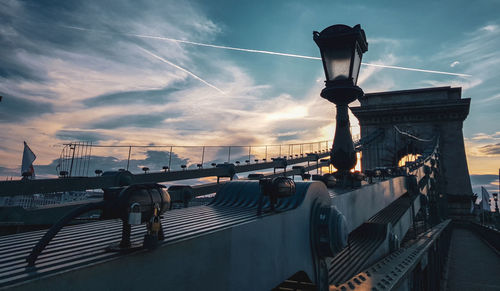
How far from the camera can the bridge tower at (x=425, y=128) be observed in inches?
1419

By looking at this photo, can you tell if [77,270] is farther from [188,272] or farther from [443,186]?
[443,186]

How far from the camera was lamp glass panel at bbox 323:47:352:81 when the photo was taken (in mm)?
7516

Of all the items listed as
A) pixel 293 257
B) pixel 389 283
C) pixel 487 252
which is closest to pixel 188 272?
pixel 293 257

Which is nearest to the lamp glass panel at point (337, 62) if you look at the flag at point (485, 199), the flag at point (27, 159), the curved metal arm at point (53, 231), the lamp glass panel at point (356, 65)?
the lamp glass panel at point (356, 65)

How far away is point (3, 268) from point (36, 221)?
12674 millimetres

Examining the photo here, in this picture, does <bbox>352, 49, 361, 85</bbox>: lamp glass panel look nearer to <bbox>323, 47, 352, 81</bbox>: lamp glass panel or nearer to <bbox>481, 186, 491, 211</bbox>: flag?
<bbox>323, 47, 352, 81</bbox>: lamp glass panel

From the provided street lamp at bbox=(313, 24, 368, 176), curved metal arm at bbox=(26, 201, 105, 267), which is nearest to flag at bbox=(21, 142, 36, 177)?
street lamp at bbox=(313, 24, 368, 176)

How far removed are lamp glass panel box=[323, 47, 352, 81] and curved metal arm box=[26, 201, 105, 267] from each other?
23.1ft

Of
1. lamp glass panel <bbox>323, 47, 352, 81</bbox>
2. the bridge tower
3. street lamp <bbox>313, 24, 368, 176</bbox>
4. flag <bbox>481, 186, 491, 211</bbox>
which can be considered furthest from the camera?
flag <bbox>481, 186, 491, 211</bbox>

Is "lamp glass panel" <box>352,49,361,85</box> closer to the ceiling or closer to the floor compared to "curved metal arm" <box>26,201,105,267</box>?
closer to the ceiling

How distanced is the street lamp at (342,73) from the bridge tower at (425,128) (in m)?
30.2

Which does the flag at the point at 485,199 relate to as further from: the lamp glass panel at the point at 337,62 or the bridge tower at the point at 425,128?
the lamp glass panel at the point at 337,62

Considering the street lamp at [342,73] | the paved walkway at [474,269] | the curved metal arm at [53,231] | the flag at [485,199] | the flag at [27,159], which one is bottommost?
the paved walkway at [474,269]

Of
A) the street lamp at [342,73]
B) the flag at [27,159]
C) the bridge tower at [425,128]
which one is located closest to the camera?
the street lamp at [342,73]
